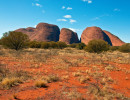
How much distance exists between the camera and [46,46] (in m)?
45.5

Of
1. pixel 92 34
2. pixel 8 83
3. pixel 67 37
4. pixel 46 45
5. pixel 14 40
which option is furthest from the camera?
pixel 67 37

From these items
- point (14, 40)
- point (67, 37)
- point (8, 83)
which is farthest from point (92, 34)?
point (8, 83)

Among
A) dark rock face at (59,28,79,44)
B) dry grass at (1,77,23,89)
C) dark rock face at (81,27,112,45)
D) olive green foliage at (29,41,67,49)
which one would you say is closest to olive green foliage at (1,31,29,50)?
dry grass at (1,77,23,89)

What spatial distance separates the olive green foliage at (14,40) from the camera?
2297 cm

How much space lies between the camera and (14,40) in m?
23.1

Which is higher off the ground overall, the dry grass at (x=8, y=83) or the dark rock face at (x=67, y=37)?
the dark rock face at (x=67, y=37)

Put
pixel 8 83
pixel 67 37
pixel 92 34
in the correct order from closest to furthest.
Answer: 1. pixel 8 83
2. pixel 92 34
3. pixel 67 37

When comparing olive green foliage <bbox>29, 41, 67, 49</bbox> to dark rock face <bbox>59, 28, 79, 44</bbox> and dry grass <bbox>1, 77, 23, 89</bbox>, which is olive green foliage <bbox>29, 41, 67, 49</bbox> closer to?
dry grass <bbox>1, 77, 23, 89</bbox>

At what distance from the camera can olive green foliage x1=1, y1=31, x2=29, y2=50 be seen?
75.4 ft

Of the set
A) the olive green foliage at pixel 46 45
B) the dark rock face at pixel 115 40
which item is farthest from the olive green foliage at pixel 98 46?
the dark rock face at pixel 115 40

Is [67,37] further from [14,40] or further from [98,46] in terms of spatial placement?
[98,46]

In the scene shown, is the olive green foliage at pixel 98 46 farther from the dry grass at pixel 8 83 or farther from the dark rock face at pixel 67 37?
the dark rock face at pixel 67 37

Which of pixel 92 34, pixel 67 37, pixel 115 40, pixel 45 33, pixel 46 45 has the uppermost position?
pixel 45 33

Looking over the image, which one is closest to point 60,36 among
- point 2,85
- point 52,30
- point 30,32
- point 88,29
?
point 52,30
